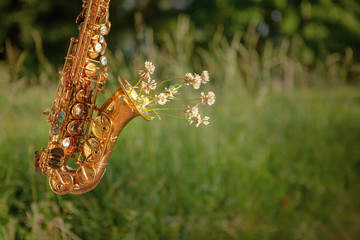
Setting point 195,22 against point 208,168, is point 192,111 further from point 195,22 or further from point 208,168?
point 195,22

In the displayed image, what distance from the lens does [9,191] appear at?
227 cm

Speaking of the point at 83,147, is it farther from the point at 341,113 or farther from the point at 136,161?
the point at 341,113

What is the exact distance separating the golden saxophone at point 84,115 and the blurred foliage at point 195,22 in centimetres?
596

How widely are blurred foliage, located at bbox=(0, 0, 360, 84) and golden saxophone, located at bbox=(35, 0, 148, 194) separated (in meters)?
5.96

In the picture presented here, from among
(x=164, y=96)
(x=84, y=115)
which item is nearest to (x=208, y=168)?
(x=84, y=115)

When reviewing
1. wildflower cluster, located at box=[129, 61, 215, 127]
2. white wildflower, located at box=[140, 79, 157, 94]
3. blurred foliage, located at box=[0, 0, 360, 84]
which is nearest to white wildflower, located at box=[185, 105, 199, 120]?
wildflower cluster, located at box=[129, 61, 215, 127]

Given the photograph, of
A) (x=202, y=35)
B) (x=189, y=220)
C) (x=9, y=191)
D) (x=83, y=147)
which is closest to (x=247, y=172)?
(x=189, y=220)

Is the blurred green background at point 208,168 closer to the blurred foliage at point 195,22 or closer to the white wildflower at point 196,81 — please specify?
the white wildflower at point 196,81

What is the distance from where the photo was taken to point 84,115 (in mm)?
1275

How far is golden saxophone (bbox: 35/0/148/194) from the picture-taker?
1229 mm

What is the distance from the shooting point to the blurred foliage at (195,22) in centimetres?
A: 736

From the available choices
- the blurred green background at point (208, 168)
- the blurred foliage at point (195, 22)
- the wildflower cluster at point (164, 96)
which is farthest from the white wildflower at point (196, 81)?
the blurred foliage at point (195, 22)

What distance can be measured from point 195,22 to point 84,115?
6.54 m

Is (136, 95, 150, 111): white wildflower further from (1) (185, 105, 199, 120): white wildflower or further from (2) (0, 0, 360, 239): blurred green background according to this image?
(2) (0, 0, 360, 239): blurred green background
